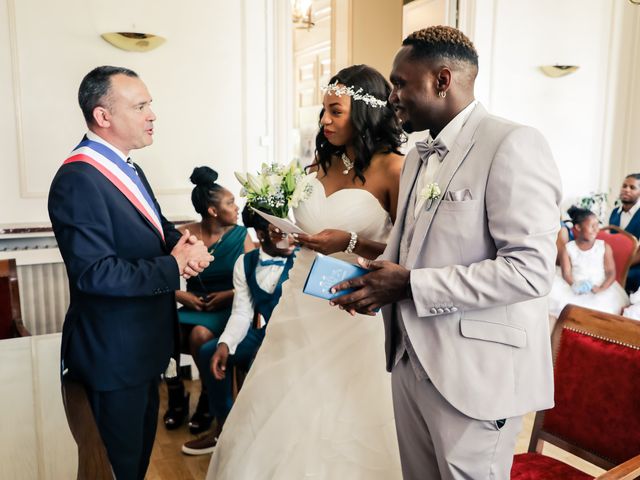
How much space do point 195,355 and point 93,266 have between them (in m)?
1.52

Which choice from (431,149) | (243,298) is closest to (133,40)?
(243,298)

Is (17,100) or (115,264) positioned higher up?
(17,100)

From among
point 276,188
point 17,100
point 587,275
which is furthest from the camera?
point 587,275

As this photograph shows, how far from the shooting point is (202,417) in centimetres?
340

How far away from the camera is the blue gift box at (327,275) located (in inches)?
56.2

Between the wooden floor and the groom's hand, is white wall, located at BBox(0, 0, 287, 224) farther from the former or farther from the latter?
the groom's hand

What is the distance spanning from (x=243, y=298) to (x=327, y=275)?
5.12 feet

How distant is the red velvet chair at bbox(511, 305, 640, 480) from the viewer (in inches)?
67.6

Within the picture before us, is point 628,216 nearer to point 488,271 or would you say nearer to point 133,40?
point 133,40

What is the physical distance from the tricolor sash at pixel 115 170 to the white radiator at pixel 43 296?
2.58 m

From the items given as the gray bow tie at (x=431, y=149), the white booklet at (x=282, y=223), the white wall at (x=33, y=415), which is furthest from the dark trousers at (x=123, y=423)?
the gray bow tie at (x=431, y=149)

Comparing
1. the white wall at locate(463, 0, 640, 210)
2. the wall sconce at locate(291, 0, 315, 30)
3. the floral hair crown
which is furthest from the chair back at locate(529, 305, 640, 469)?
the wall sconce at locate(291, 0, 315, 30)

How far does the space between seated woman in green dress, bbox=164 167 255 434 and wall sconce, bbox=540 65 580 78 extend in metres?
4.82

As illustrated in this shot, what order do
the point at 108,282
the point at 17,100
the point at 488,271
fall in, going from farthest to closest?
the point at 17,100, the point at 108,282, the point at 488,271
